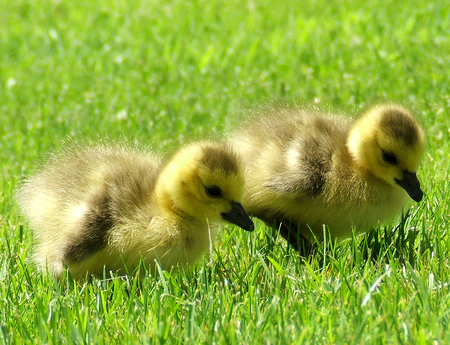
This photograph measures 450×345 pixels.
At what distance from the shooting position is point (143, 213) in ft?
11.5

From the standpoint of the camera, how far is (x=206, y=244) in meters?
3.59

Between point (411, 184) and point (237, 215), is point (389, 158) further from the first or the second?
point (237, 215)

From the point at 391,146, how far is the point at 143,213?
1222mm

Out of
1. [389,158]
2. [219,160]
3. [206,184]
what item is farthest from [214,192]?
[389,158]

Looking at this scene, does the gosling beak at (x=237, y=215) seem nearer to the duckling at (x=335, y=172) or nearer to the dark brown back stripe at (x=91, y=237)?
the duckling at (x=335, y=172)

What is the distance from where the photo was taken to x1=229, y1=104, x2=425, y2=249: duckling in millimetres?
3658

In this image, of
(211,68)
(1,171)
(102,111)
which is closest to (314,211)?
(1,171)

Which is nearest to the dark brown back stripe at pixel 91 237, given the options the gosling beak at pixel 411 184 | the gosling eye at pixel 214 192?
the gosling eye at pixel 214 192

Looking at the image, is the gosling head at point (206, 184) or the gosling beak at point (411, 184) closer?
the gosling head at point (206, 184)

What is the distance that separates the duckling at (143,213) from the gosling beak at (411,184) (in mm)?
807

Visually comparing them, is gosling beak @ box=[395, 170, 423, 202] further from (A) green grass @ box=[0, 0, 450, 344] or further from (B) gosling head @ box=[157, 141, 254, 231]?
(B) gosling head @ box=[157, 141, 254, 231]

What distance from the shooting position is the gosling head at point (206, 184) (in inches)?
133

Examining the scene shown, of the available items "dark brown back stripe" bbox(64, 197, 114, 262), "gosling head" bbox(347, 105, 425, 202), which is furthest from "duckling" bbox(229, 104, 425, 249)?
"dark brown back stripe" bbox(64, 197, 114, 262)

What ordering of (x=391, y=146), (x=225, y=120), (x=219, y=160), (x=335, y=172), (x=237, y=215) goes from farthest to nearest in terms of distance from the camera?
(x=225, y=120) < (x=335, y=172) < (x=391, y=146) < (x=237, y=215) < (x=219, y=160)
